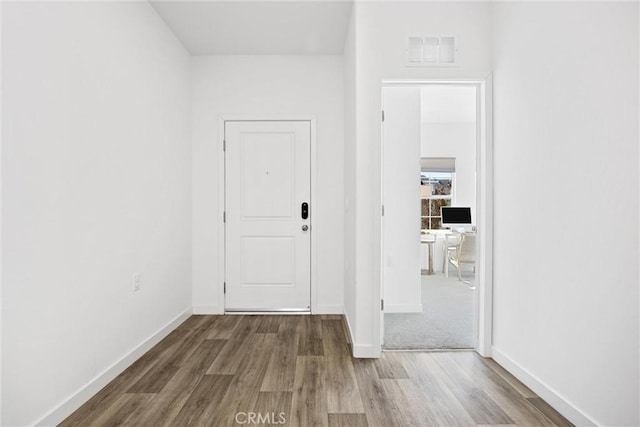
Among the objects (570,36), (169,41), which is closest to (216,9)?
(169,41)

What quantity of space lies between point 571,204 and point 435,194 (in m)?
5.57

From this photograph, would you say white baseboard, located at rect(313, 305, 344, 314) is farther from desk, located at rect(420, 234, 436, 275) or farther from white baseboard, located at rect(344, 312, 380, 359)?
desk, located at rect(420, 234, 436, 275)

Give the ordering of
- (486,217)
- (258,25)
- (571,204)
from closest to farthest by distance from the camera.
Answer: (571,204)
(486,217)
(258,25)

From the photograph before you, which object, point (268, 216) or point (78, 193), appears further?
point (268, 216)

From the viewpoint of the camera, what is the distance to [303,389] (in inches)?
90.0

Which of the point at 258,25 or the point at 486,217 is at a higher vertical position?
the point at 258,25

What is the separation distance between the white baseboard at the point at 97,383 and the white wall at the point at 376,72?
1.61 metres

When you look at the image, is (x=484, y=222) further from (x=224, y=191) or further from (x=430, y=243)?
(x=430, y=243)

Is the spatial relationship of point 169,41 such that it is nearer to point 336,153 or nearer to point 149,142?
point 149,142

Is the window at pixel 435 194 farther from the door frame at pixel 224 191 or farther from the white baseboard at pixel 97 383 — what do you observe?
the white baseboard at pixel 97 383

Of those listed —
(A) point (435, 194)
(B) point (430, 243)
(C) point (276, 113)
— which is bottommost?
(B) point (430, 243)

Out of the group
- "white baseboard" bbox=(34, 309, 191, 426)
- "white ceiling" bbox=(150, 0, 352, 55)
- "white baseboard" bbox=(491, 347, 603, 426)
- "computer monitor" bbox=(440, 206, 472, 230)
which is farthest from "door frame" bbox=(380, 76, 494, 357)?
"computer monitor" bbox=(440, 206, 472, 230)

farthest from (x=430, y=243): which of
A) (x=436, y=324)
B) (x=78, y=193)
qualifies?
(x=78, y=193)

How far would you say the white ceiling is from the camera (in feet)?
10.0
